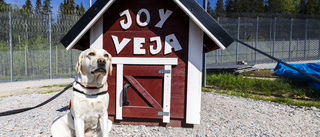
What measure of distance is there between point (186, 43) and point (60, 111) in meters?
3.62

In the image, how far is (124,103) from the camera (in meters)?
4.07

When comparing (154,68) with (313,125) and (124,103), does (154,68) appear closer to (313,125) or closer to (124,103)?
(124,103)

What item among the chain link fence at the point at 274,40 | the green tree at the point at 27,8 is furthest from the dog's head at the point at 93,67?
the green tree at the point at 27,8

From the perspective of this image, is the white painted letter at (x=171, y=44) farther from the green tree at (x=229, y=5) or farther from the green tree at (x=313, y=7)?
the green tree at (x=229, y=5)

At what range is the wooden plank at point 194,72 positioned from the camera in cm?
391

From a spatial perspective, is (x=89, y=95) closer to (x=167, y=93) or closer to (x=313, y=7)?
(x=167, y=93)

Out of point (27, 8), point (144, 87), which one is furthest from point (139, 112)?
point (27, 8)

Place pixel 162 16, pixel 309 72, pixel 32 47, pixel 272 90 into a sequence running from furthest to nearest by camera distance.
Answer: pixel 32 47
pixel 309 72
pixel 272 90
pixel 162 16

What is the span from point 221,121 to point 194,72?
155 centimetres

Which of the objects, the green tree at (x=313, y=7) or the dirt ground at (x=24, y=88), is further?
the green tree at (x=313, y=7)

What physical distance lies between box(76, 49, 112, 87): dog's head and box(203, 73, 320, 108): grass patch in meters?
6.35

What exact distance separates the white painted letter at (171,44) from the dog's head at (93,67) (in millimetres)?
1710

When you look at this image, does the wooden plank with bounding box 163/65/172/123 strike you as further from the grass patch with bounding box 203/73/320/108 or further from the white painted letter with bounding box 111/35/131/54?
the grass patch with bounding box 203/73/320/108

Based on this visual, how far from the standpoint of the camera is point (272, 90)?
8195 mm
